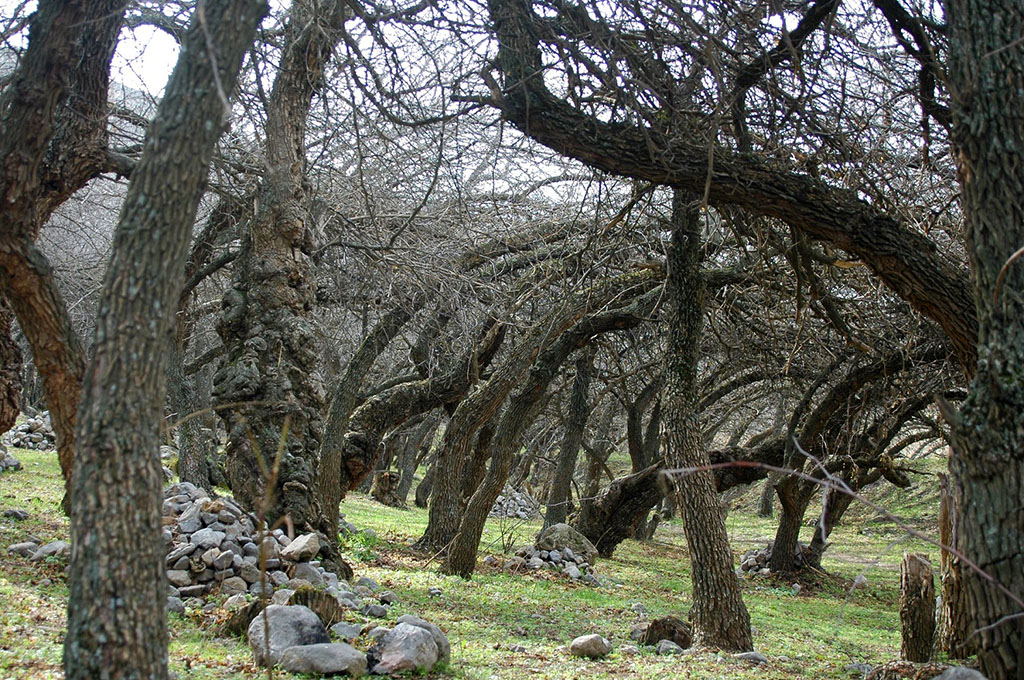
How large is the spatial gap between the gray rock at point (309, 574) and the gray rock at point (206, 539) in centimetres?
63

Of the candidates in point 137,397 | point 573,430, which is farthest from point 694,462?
point 573,430

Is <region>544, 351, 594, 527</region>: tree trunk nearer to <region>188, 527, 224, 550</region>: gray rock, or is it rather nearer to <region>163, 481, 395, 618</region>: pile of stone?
<region>163, 481, 395, 618</region>: pile of stone

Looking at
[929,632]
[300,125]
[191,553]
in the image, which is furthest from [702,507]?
[300,125]

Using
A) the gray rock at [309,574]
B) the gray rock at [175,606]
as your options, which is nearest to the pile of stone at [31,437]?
the gray rock at [309,574]

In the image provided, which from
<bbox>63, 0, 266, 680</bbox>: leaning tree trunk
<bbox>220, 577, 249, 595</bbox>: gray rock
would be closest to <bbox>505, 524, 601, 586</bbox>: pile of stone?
<bbox>220, 577, 249, 595</bbox>: gray rock

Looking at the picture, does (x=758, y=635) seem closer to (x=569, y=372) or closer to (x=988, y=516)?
(x=988, y=516)

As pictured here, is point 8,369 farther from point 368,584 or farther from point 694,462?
point 694,462

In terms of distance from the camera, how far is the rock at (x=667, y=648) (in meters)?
6.28

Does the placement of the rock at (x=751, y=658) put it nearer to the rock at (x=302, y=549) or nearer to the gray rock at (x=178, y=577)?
the rock at (x=302, y=549)

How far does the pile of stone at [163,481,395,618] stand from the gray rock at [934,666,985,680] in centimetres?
373

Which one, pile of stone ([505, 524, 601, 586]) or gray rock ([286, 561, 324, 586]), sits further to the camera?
pile of stone ([505, 524, 601, 586])

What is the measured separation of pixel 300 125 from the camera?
310 inches

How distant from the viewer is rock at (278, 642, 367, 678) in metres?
4.60

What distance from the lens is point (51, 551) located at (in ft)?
22.9
